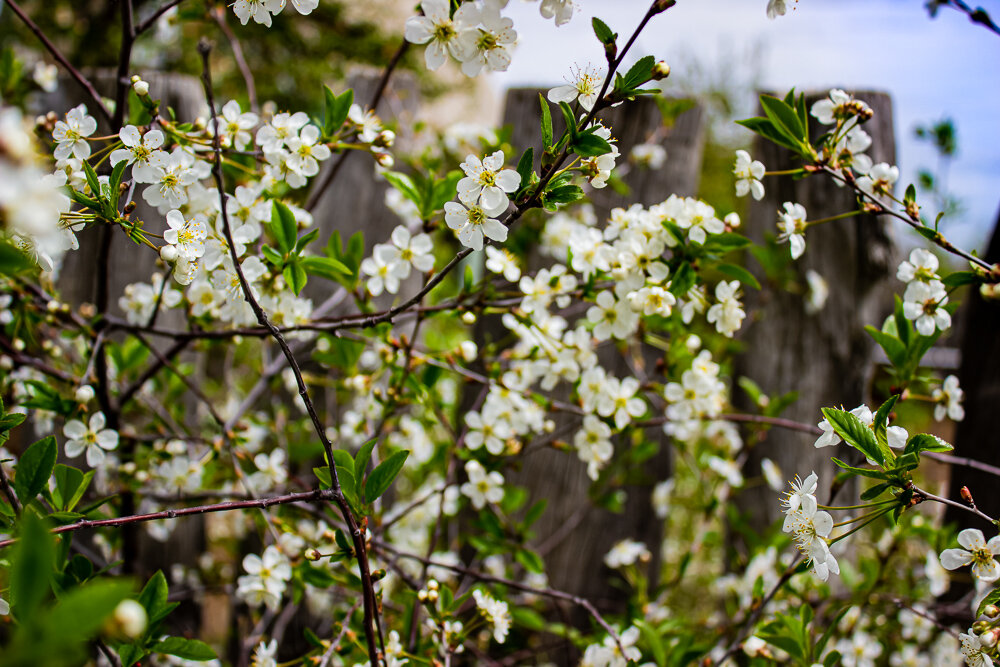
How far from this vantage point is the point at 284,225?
103cm

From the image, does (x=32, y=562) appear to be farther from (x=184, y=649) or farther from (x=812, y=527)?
(x=812, y=527)

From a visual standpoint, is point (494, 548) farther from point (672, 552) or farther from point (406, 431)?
point (672, 552)

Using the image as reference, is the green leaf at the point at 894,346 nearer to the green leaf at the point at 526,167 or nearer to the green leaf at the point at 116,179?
the green leaf at the point at 526,167

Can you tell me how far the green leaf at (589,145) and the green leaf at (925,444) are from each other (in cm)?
53

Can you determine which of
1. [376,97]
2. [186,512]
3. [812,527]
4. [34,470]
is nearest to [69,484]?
[34,470]

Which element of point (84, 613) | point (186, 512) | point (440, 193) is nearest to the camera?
point (84, 613)

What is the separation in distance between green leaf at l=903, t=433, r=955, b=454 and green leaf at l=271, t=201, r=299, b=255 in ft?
3.06

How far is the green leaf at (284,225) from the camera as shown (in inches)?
40.6

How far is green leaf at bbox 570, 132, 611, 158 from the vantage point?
0.77 meters

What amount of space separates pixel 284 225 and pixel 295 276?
85mm

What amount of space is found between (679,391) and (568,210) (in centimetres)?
91

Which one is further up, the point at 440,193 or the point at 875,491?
the point at 440,193

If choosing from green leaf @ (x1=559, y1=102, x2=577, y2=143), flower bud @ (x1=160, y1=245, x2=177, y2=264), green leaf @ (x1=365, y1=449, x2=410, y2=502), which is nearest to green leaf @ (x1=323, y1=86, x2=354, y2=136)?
flower bud @ (x1=160, y1=245, x2=177, y2=264)

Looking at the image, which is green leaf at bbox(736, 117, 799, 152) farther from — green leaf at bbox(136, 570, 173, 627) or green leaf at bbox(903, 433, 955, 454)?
green leaf at bbox(136, 570, 173, 627)
